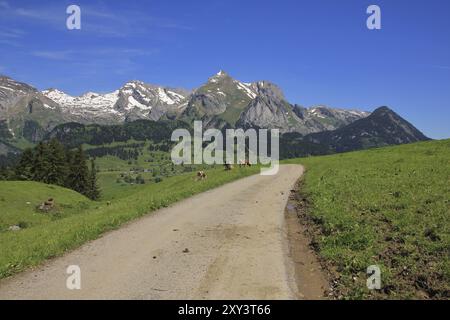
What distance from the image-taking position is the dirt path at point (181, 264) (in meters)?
13.7

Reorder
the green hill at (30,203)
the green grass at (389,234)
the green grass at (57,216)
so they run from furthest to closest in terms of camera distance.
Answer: the green hill at (30,203)
the green grass at (57,216)
the green grass at (389,234)

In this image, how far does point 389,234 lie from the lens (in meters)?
19.0

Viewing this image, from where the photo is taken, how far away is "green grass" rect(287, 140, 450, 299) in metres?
14.0

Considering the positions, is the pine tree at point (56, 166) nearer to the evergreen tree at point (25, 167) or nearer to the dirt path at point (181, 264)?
the evergreen tree at point (25, 167)

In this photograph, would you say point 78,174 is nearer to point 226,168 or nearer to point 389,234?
point 226,168

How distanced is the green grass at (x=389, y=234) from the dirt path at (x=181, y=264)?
175cm

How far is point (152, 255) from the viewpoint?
18.0 m

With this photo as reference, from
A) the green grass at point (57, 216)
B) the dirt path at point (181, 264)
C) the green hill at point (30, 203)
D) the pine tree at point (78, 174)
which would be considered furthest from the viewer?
the pine tree at point (78, 174)

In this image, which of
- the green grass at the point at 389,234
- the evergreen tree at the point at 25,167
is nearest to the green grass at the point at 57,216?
the green grass at the point at 389,234

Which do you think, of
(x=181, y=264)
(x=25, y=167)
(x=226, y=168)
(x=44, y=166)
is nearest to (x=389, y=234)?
(x=181, y=264)

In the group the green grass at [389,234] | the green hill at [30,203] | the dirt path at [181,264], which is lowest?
the green hill at [30,203]
